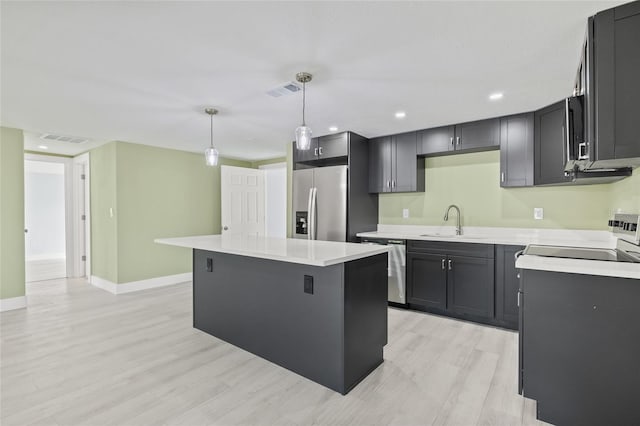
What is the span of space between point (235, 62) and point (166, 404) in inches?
89.8

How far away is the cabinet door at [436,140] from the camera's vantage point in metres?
3.74

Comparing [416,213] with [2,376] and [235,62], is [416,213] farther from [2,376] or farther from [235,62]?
[2,376]

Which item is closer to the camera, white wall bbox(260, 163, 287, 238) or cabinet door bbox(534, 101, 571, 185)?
cabinet door bbox(534, 101, 571, 185)

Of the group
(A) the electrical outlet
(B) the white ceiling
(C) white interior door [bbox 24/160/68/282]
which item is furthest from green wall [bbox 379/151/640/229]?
(C) white interior door [bbox 24/160/68/282]

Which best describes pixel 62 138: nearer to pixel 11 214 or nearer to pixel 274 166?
pixel 11 214

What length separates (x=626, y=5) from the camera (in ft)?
5.23

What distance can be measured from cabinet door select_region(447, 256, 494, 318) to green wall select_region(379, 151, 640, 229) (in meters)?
0.72

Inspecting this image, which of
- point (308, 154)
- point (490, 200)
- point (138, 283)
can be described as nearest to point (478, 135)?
point (490, 200)

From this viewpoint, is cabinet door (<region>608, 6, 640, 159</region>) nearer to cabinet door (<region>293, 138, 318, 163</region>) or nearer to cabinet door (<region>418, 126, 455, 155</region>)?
cabinet door (<region>418, 126, 455, 155</region>)

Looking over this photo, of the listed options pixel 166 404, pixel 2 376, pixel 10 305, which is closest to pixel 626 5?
pixel 166 404

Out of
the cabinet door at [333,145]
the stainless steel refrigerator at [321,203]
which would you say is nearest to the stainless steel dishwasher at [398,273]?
the stainless steel refrigerator at [321,203]

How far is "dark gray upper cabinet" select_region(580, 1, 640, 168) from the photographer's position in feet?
5.28

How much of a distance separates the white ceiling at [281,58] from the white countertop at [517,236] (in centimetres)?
134

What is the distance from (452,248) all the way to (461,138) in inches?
51.1
